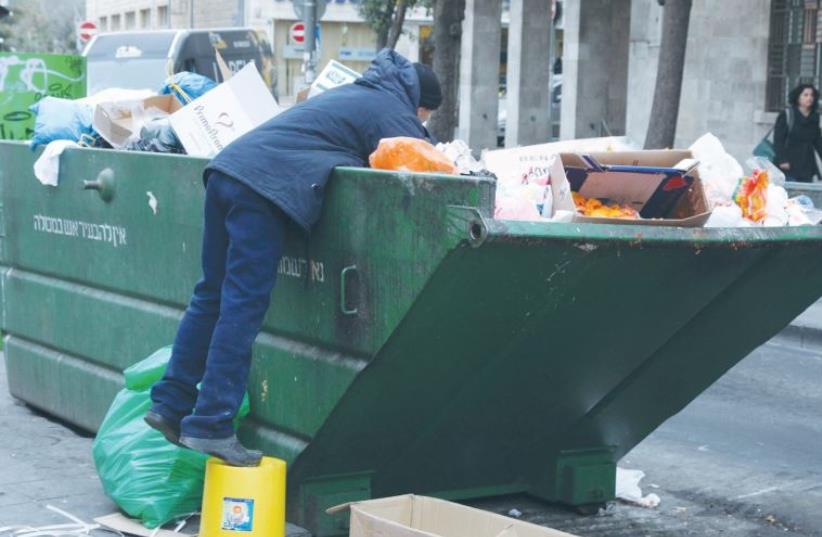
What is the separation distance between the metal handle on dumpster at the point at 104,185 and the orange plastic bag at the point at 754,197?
2.47 metres

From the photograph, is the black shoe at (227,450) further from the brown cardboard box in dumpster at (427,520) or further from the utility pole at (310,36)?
the utility pole at (310,36)

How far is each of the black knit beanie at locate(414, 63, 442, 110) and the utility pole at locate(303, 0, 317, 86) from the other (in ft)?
55.4

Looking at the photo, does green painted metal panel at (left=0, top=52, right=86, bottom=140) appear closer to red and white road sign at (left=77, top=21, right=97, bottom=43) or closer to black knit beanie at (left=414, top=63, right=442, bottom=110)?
black knit beanie at (left=414, top=63, right=442, bottom=110)

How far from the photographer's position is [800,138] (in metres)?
14.6

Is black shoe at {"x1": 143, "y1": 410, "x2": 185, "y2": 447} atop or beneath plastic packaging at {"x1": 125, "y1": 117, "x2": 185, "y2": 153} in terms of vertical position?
beneath

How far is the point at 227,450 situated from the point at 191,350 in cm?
40

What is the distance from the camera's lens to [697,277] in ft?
14.0

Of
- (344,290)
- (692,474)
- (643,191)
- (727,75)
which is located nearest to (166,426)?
(344,290)

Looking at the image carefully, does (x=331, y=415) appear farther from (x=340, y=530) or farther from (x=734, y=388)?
(x=734, y=388)

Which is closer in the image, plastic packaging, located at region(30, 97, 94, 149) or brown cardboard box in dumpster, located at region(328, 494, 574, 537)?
brown cardboard box in dumpster, located at region(328, 494, 574, 537)

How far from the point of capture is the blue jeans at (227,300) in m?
4.38

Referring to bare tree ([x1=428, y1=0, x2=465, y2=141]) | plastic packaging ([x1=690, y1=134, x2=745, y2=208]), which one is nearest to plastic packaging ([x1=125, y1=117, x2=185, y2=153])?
plastic packaging ([x1=690, y1=134, x2=745, y2=208])

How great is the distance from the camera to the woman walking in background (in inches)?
571

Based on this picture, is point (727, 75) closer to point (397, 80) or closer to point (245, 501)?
point (397, 80)
